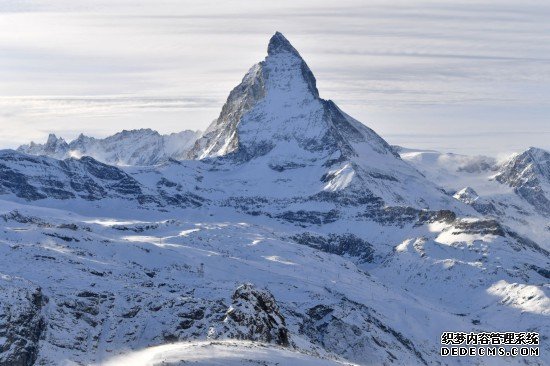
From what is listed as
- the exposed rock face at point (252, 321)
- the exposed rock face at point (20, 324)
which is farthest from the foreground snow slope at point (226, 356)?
the exposed rock face at point (20, 324)

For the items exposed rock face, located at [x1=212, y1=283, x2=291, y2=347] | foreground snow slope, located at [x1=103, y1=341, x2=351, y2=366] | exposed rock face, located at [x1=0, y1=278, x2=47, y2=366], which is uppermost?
foreground snow slope, located at [x1=103, y1=341, x2=351, y2=366]

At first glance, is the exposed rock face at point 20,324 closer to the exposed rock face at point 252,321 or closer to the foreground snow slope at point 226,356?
the exposed rock face at point 252,321

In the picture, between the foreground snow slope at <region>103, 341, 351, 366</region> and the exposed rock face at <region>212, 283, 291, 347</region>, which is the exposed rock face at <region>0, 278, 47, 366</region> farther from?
the foreground snow slope at <region>103, 341, 351, 366</region>

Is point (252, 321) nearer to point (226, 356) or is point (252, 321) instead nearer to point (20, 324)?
point (226, 356)

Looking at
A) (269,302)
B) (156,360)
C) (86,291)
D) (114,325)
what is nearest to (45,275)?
(86,291)

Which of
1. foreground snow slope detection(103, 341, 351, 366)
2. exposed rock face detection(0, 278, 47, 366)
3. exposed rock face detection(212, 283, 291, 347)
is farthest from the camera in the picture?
exposed rock face detection(0, 278, 47, 366)

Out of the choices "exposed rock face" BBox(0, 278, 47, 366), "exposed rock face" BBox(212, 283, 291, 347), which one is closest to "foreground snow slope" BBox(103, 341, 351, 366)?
"exposed rock face" BBox(212, 283, 291, 347)

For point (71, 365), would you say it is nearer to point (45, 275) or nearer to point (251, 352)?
point (251, 352)

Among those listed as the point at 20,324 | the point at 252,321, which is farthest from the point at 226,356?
the point at 20,324
